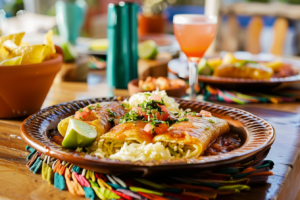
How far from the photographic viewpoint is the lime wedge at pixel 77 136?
90cm

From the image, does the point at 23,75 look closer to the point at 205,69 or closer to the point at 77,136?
the point at 77,136

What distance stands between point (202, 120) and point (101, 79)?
3.85 feet

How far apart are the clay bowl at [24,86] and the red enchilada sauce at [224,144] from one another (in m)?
0.75

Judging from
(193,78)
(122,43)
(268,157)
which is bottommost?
(268,157)

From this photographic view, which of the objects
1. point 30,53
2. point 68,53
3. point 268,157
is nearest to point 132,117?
point 268,157

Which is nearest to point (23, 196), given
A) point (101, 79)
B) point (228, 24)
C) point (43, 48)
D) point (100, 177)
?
point (100, 177)

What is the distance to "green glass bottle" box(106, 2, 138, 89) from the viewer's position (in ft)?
5.98

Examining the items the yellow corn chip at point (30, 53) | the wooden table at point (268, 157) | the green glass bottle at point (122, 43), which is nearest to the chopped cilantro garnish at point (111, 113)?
the wooden table at point (268, 157)

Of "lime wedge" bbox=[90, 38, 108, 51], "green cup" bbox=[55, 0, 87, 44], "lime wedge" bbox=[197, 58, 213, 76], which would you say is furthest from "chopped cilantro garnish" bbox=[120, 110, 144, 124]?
"green cup" bbox=[55, 0, 87, 44]

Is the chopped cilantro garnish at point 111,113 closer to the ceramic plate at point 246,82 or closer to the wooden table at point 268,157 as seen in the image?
the wooden table at point 268,157

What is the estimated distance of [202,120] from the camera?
1079mm

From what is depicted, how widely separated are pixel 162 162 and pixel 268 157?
442 millimetres

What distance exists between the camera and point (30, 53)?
1.33 meters

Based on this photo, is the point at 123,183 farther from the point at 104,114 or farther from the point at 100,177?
the point at 104,114
